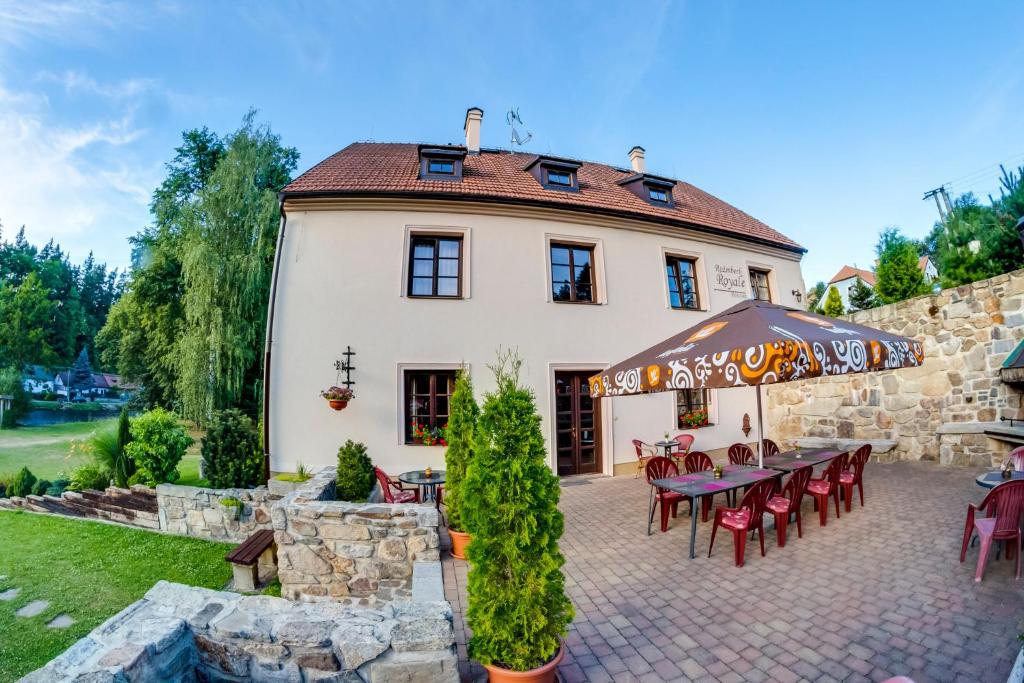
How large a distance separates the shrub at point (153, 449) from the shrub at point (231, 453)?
61.8 inches

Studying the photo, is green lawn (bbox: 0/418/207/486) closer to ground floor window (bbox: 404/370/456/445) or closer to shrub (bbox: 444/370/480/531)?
ground floor window (bbox: 404/370/456/445)

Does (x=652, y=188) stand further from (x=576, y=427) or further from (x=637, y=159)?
(x=576, y=427)

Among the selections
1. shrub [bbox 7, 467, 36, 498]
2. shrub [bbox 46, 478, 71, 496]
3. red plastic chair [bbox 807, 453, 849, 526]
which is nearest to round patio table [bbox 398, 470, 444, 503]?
red plastic chair [bbox 807, 453, 849, 526]

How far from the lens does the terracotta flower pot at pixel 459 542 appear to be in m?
4.41

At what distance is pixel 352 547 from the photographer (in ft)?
14.6

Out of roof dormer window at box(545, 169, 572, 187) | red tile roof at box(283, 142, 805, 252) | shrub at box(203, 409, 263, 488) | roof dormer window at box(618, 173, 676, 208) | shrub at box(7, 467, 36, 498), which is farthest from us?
roof dormer window at box(618, 173, 676, 208)

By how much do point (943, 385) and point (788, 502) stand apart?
6712mm

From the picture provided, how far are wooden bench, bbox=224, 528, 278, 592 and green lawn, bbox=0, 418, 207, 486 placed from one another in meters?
4.99

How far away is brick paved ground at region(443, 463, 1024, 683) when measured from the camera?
2.71 meters

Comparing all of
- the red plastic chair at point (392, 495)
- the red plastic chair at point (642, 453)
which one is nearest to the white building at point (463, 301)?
the red plastic chair at point (642, 453)

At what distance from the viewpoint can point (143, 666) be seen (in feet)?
7.22

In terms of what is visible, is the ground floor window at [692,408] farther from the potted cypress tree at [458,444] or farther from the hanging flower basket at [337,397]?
the hanging flower basket at [337,397]

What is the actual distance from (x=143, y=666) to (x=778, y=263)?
1435 centimetres

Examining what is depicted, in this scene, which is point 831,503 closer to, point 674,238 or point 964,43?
point 674,238
